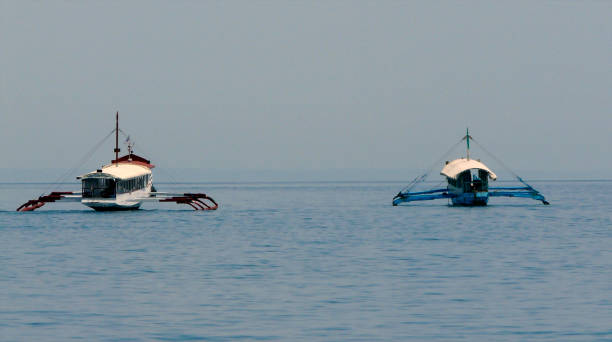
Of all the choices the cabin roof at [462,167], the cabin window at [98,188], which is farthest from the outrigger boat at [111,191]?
the cabin roof at [462,167]

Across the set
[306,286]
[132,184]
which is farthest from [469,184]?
[306,286]

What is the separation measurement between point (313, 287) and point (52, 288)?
423 inches

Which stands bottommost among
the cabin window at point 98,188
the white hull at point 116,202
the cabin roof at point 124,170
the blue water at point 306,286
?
the blue water at point 306,286

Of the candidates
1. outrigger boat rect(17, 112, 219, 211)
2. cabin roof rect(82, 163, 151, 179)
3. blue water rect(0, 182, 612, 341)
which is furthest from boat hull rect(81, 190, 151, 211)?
blue water rect(0, 182, 612, 341)

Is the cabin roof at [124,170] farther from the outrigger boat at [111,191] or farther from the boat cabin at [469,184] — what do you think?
the boat cabin at [469,184]

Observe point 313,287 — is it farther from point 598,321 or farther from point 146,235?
point 146,235

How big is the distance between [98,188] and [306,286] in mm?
57939

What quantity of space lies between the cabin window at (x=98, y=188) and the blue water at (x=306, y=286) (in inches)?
761

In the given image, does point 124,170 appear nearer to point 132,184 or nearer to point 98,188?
point 132,184

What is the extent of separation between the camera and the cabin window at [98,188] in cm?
8981

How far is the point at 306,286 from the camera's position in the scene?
3641 cm

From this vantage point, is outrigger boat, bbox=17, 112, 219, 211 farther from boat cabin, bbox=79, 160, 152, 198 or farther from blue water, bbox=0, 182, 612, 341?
blue water, bbox=0, 182, 612, 341

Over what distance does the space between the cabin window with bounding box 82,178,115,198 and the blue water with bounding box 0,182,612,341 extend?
1932 cm

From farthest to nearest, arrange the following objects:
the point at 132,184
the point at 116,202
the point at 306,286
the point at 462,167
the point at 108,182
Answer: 1. the point at 462,167
2. the point at 132,184
3. the point at 108,182
4. the point at 116,202
5. the point at 306,286
